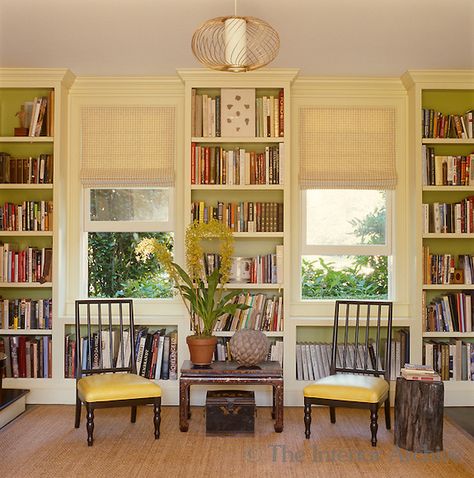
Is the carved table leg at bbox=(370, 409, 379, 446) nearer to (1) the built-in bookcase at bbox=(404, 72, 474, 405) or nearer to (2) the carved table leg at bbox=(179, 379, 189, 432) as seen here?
(1) the built-in bookcase at bbox=(404, 72, 474, 405)

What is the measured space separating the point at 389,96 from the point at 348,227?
1.20 meters

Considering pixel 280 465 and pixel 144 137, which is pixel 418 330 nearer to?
pixel 280 465

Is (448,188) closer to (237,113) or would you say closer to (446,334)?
(446,334)

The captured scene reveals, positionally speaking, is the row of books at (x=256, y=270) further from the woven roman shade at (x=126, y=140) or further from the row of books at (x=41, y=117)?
the row of books at (x=41, y=117)

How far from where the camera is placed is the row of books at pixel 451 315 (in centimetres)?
534

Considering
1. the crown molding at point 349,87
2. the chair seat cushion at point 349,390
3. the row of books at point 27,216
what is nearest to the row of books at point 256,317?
the chair seat cushion at point 349,390

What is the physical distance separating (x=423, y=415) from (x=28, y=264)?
3357 millimetres

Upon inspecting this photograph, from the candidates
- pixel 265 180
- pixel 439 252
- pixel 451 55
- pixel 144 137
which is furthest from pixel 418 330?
pixel 144 137

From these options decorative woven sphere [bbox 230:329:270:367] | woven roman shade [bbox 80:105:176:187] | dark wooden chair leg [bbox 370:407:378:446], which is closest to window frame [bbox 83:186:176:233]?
woven roman shade [bbox 80:105:176:187]

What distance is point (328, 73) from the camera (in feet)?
17.7

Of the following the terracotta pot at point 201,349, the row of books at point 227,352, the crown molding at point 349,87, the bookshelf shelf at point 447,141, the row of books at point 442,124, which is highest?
the crown molding at point 349,87

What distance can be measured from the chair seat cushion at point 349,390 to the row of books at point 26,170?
280 centimetres

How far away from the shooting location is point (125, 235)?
18.5ft

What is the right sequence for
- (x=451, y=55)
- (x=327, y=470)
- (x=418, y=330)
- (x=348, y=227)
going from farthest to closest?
(x=348, y=227), (x=418, y=330), (x=451, y=55), (x=327, y=470)
